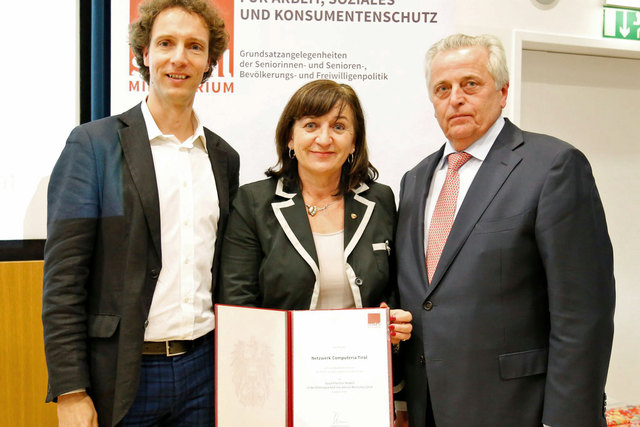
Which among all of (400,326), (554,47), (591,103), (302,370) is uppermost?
(554,47)

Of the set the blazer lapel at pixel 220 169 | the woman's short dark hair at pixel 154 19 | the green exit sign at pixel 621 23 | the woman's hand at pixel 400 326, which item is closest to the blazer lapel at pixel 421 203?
the woman's hand at pixel 400 326

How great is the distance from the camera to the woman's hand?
1.82 metres

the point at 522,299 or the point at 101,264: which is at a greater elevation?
the point at 101,264

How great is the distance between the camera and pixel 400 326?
1817 millimetres

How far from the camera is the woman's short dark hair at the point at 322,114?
195 centimetres

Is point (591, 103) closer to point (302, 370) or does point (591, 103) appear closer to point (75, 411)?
point (302, 370)

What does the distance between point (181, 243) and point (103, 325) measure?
14.5 inches

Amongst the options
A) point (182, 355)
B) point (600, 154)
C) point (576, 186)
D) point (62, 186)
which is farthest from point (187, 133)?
point (600, 154)

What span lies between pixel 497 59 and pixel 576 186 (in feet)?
1.90

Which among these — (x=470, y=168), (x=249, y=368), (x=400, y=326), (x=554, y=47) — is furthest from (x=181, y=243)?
(x=554, y=47)

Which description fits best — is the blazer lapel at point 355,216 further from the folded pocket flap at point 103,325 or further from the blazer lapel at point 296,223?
the folded pocket flap at point 103,325

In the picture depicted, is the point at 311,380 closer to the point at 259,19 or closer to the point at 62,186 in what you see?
the point at 62,186

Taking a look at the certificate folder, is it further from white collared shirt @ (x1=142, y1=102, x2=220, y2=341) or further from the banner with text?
the banner with text

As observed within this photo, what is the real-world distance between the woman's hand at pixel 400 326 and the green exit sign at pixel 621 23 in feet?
9.31
